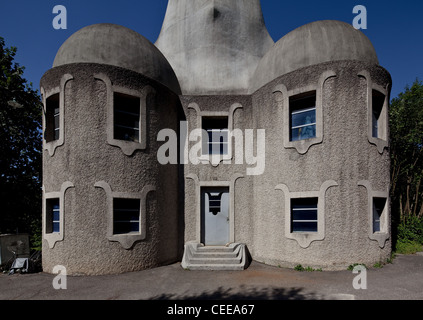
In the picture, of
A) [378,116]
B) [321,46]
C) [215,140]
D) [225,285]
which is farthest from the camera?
[215,140]

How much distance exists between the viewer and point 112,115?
793cm

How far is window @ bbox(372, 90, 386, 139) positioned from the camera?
8594 mm

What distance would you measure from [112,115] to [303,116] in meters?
6.29

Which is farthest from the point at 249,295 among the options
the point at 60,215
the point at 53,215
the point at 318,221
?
the point at 53,215

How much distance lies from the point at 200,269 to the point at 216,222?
79.9 inches

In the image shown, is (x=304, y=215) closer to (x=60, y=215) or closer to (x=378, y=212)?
(x=378, y=212)

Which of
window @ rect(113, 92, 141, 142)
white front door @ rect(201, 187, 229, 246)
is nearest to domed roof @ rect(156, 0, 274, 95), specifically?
window @ rect(113, 92, 141, 142)

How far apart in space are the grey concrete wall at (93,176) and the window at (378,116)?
7.62 metres

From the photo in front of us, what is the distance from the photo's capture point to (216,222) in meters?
9.58

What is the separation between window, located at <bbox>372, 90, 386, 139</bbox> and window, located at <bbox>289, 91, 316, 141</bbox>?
2.11m

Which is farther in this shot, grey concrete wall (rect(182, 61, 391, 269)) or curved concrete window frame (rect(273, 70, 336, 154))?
curved concrete window frame (rect(273, 70, 336, 154))

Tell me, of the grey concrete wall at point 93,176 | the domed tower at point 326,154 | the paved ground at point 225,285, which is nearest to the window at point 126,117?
the grey concrete wall at point 93,176

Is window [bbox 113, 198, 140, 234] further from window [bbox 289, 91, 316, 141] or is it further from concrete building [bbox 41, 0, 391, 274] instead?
window [bbox 289, 91, 316, 141]

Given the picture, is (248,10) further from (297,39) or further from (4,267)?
(4,267)
